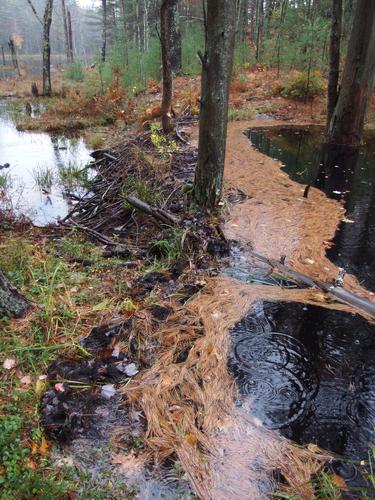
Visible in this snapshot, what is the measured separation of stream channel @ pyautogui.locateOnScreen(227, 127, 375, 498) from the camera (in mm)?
2270

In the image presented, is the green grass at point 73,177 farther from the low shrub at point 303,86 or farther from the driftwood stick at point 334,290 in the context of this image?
the low shrub at point 303,86

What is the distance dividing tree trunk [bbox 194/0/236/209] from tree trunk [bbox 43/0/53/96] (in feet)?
49.5

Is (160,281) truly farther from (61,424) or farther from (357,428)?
(357,428)

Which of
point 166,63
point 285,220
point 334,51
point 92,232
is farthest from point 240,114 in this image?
point 92,232

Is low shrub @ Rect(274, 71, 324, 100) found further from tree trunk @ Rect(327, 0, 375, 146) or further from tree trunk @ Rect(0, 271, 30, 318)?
tree trunk @ Rect(0, 271, 30, 318)

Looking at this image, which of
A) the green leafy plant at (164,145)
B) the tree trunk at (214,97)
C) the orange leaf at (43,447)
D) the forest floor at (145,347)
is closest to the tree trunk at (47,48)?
the green leafy plant at (164,145)

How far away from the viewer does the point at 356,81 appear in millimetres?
8273

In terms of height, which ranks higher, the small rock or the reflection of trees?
the reflection of trees

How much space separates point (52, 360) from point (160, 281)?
4.51 feet

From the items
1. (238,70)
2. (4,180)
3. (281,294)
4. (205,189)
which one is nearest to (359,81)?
(205,189)

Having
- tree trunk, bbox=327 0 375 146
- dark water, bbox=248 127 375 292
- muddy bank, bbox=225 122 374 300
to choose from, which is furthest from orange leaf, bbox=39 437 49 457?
tree trunk, bbox=327 0 375 146

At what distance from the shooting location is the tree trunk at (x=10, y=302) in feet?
9.70

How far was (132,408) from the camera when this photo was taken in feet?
7.92

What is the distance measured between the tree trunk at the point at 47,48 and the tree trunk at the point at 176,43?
5.56 m
